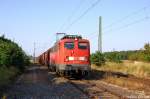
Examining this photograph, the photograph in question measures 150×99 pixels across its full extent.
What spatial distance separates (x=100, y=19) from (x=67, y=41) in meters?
24.2

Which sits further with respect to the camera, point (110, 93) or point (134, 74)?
point (134, 74)

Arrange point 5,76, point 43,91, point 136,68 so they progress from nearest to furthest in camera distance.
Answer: point 43,91, point 5,76, point 136,68

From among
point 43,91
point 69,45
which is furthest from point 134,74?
point 43,91

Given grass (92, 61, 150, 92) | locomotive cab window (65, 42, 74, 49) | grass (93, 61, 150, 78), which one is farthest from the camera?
grass (93, 61, 150, 78)

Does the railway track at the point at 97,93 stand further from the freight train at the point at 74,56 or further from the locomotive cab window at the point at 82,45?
the locomotive cab window at the point at 82,45

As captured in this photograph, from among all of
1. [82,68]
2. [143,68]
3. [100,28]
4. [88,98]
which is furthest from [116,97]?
[100,28]

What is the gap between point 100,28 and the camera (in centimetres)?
5356

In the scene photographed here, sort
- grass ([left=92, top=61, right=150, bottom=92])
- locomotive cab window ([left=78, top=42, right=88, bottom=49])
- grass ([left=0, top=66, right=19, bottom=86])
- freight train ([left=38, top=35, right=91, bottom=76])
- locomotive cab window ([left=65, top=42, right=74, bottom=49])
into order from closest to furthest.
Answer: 1. grass ([left=92, top=61, right=150, bottom=92])
2. grass ([left=0, top=66, right=19, bottom=86])
3. freight train ([left=38, top=35, right=91, bottom=76])
4. locomotive cab window ([left=78, top=42, right=88, bottom=49])
5. locomotive cab window ([left=65, top=42, right=74, bottom=49])

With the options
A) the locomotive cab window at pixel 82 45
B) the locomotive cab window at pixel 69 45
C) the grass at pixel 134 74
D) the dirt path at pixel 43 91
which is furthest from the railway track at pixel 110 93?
the locomotive cab window at pixel 69 45

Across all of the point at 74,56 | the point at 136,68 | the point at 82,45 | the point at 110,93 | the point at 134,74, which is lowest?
the point at 110,93

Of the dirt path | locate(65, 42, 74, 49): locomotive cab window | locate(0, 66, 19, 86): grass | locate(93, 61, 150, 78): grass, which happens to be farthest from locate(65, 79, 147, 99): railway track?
locate(93, 61, 150, 78): grass

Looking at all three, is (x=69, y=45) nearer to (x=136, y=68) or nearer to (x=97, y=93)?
(x=97, y=93)

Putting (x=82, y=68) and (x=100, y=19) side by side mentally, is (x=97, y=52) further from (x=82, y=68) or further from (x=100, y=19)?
(x=82, y=68)

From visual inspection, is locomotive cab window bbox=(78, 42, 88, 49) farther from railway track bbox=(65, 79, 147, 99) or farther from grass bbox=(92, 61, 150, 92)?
railway track bbox=(65, 79, 147, 99)
